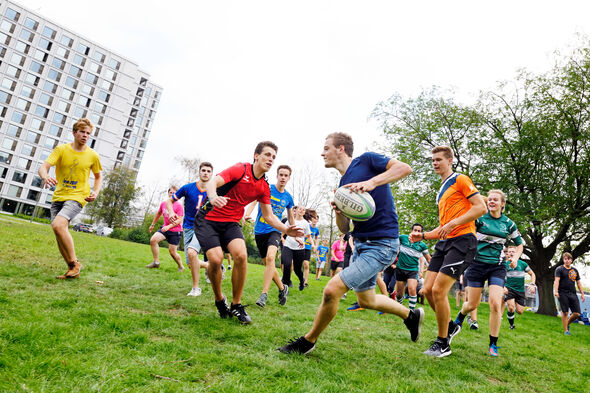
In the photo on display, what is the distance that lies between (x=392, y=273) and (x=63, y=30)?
80.8 meters

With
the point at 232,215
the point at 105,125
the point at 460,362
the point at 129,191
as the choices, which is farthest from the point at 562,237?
the point at 105,125

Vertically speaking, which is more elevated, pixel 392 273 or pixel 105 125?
pixel 105 125

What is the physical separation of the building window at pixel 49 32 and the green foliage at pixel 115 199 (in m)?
34.7

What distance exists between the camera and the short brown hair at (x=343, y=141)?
4.14m

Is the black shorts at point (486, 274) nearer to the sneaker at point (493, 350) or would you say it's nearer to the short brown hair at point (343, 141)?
the sneaker at point (493, 350)

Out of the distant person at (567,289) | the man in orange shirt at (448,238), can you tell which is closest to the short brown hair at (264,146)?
the man in orange shirt at (448,238)

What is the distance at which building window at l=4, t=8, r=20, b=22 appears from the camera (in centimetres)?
6244

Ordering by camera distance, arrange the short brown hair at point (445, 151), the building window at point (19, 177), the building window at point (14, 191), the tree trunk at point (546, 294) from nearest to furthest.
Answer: the short brown hair at point (445, 151)
the tree trunk at point (546, 294)
the building window at point (14, 191)
the building window at point (19, 177)

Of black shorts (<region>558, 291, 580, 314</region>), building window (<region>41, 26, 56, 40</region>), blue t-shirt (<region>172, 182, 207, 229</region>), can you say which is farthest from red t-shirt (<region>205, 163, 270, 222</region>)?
building window (<region>41, 26, 56, 40</region>)

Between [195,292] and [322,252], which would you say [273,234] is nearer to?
[195,292]

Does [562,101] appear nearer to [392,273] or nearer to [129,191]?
[392,273]

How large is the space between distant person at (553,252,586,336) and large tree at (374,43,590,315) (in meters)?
6.89

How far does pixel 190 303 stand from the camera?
18.4ft

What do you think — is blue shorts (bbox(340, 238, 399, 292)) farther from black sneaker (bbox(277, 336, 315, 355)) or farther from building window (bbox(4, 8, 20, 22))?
building window (bbox(4, 8, 20, 22))
